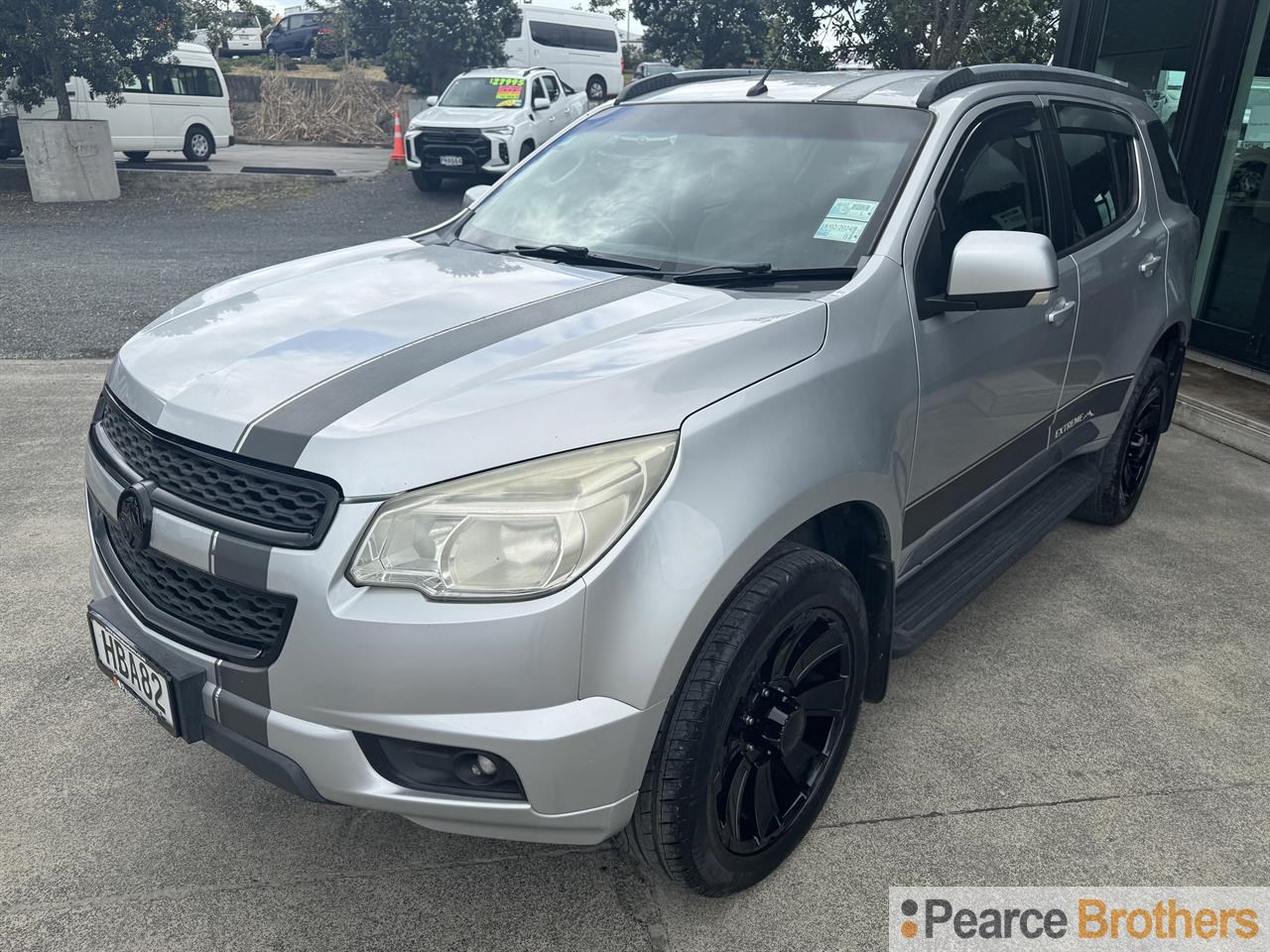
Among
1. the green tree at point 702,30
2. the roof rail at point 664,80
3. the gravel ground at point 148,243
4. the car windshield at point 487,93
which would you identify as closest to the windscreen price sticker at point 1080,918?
the roof rail at point 664,80

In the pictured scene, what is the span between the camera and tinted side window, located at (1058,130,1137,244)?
3.43 metres

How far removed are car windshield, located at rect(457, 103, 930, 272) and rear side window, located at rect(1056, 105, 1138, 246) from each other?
2.92 feet

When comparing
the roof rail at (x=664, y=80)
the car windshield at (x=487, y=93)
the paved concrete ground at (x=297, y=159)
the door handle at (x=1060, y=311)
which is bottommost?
the paved concrete ground at (x=297, y=159)

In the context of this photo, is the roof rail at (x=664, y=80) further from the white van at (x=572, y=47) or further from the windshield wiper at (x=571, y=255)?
the white van at (x=572, y=47)

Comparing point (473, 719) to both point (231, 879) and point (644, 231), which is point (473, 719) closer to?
point (231, 879)

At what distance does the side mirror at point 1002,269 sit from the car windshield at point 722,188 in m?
0.25

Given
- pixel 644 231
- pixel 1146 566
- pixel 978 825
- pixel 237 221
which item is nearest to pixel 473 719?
pixel 978 825

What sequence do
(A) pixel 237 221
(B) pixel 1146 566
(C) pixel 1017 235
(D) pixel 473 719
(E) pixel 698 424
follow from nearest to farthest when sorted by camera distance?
1. (D) pixel 473 719
2. (E) pixel 698 424
3. (C) pixel 1017 235
4. (B) pixel 1146 566
5. (A) pixel 237 221

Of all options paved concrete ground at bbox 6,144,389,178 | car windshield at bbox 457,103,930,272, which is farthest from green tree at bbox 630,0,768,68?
car windshield at bbox 457,103,930,272

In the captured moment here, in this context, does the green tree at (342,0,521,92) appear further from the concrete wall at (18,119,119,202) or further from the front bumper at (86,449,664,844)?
the front bumper at (86,449,664,844)

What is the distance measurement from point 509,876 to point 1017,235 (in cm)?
192

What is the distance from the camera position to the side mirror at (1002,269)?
7.93ft

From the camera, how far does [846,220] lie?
2652 mm

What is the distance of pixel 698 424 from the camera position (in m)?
1.92
